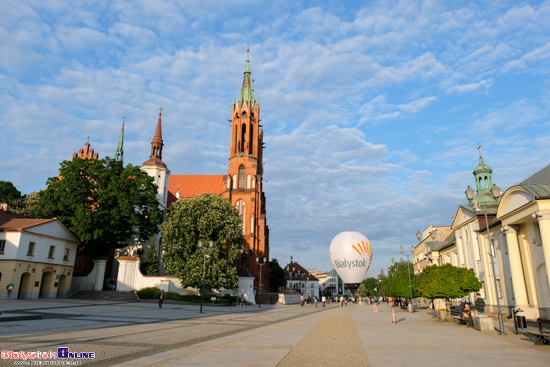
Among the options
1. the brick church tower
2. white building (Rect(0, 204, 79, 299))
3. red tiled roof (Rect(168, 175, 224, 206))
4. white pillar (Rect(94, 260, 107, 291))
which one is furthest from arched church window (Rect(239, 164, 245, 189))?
white building (Rect(0, 204, 79, 299))

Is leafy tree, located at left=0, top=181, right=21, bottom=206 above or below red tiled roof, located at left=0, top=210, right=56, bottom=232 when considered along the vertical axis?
above

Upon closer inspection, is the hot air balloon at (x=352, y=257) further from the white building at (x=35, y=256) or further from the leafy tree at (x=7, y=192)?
the leafy tree at (x=7, y=192)

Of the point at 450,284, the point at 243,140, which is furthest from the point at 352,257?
the point at 450,284

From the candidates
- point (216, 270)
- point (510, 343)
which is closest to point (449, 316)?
point (510, 343)

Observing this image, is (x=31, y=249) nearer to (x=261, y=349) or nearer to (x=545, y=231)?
(x=261, y=349)

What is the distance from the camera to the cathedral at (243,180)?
63.8 m

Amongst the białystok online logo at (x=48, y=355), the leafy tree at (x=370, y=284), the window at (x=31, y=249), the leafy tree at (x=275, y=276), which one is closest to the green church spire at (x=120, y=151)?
the leafy tree at (x=275, y=276)

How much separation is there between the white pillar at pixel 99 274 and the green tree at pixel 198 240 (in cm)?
755

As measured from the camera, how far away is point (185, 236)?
42.4m

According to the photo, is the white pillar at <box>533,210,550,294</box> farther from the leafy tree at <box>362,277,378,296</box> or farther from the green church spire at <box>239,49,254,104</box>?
the leafy tree at <box>362,277,378,296</box>

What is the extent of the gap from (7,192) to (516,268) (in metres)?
67.5

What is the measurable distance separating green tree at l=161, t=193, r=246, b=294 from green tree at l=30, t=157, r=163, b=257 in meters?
3.81

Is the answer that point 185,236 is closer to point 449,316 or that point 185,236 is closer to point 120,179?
point 120,179

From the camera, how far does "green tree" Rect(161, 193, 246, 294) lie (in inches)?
1601
